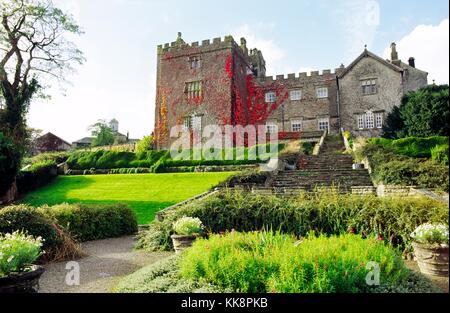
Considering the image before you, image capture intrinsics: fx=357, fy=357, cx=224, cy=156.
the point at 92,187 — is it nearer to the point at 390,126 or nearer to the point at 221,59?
the point at 221,59

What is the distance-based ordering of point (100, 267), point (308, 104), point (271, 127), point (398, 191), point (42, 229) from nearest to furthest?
point (100, 267) < point (42, 229) < point (398, 191) < point (308, 104) < point (271, 127)

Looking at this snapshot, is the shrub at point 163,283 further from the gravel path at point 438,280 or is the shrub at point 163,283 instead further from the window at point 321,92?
the window at point 321,92

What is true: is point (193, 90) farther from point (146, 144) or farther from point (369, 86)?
point (369, 86)

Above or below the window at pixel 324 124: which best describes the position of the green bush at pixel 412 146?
below

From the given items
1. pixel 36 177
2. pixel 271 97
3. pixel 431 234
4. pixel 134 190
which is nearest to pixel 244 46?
pixel 271 97

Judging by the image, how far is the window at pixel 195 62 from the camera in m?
35.6

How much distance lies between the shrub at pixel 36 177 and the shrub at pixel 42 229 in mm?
17277

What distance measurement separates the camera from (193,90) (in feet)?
118

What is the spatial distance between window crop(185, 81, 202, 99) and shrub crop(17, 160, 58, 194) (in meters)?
14.4

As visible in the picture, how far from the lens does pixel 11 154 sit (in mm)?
19859

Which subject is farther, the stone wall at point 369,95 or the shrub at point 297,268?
the stone wall at point 369,95

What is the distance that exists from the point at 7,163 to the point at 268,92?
85.2 feet

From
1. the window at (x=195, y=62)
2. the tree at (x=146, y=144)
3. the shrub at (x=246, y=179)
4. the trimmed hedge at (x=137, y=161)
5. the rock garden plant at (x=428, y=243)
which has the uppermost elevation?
the window at (x=195, y=62)

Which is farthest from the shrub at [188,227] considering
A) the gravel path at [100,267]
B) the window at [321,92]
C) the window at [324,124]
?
the window at [321,92]
